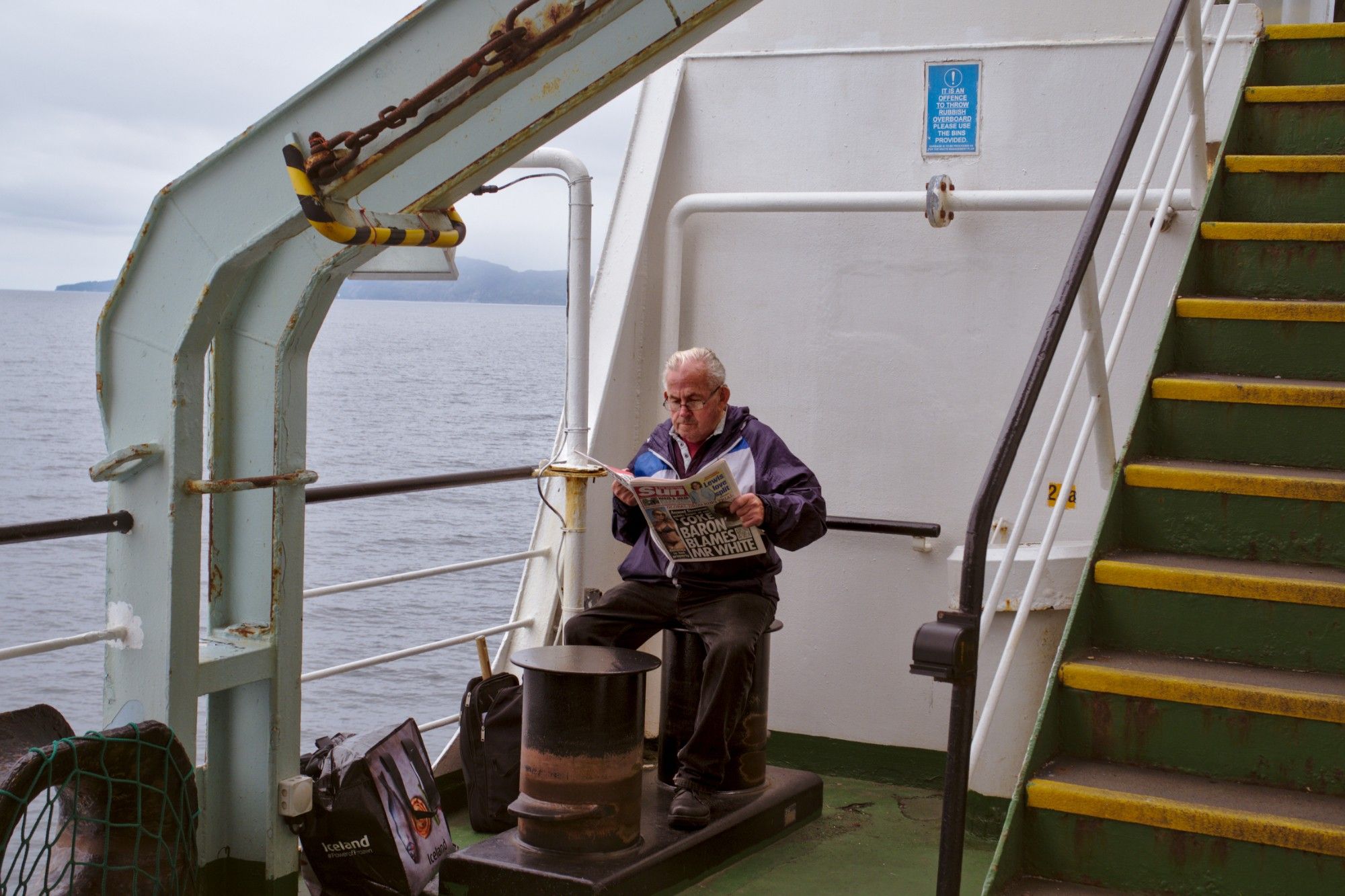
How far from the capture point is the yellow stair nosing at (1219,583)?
2.96 metres

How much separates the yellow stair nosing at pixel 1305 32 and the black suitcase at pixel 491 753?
323 centimetres

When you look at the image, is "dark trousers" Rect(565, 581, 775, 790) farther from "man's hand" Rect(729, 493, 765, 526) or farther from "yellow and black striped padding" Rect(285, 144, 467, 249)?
"yellow and black striped padding" Rect(285, 144, 467, 249)

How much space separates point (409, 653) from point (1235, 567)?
2.40m

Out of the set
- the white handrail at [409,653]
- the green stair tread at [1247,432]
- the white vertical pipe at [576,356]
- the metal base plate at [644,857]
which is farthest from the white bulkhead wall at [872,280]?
the green stair tread at [1247,432]

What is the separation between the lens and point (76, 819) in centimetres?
282

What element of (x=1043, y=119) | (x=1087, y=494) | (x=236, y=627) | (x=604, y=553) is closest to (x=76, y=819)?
(x=236, y=627)

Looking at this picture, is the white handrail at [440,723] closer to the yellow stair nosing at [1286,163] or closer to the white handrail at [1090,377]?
the white handrail at [1090,377]

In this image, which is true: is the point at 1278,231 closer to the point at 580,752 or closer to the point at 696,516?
the point at 696,516

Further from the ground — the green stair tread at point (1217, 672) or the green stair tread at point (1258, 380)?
the green stair tread at point (1258, 380)

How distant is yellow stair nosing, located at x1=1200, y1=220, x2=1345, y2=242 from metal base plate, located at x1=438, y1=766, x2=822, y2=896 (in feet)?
6.98

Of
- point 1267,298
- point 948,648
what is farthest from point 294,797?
point 1267,298

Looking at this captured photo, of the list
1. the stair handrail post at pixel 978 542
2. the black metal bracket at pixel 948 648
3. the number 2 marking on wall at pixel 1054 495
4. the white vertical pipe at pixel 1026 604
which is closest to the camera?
the black metal bracket at pixel 948 648

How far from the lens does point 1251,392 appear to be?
11.2ft

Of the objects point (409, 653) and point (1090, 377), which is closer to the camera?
point (1090, 377)
